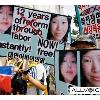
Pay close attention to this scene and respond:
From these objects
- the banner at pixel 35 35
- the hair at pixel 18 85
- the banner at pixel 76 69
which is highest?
the banner at pixel 35 35

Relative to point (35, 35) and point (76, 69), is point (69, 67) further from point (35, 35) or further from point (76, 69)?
point (35, 35)

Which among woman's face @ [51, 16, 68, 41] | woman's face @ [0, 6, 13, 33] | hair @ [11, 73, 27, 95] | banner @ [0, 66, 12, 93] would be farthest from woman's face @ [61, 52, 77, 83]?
woman's face @ [0, 6, 13, 33]

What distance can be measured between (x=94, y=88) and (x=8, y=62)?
2.45 ft

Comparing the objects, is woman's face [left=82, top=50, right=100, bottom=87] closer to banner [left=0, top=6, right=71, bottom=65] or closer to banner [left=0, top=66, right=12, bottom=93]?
banner [left=0, top=6, right=71, bottom=65]

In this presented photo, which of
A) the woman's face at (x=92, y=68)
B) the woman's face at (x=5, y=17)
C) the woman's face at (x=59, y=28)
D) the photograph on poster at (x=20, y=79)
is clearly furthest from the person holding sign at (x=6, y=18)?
the woman's face at (x=92, y=68)

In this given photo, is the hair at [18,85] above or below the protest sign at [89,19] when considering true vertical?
below

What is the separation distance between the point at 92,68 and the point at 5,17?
85 cm

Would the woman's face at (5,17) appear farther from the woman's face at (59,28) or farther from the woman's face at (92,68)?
the woman's face at (92,68)

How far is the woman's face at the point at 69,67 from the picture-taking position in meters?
2.18

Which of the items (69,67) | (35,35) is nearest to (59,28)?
(35,35)

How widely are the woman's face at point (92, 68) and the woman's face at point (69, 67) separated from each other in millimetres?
90

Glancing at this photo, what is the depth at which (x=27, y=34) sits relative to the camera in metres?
2.23

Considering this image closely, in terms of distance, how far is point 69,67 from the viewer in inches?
86.3
